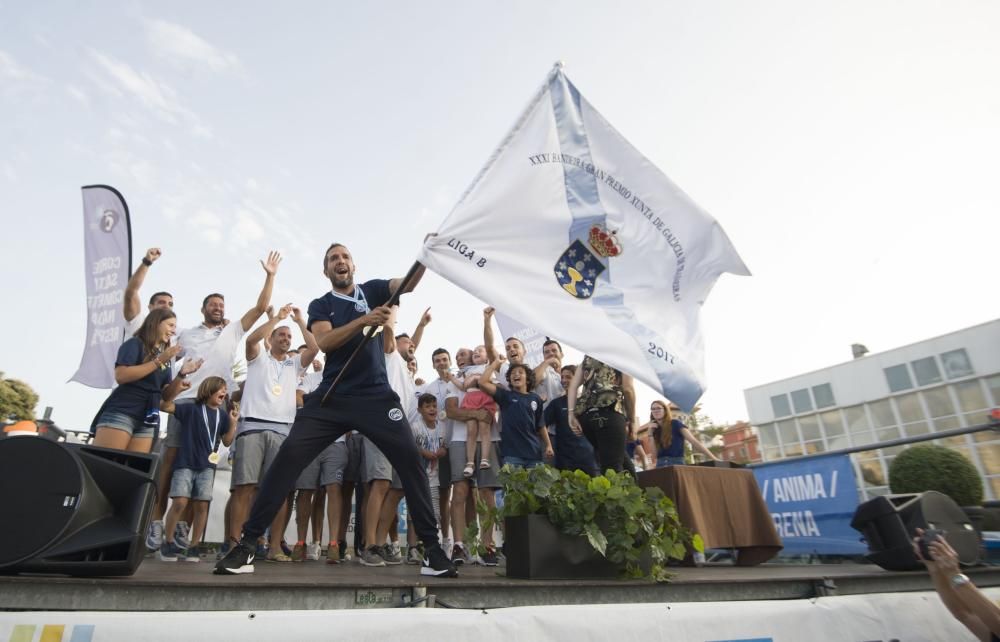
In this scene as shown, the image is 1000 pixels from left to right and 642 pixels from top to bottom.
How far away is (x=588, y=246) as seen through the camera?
4.22 m

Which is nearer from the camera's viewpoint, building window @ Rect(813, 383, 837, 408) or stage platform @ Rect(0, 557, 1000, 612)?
stage platform @ Rect(0, 557, 1000, 612)

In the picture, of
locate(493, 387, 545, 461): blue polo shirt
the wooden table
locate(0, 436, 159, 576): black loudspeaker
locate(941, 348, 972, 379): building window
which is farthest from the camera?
A: locate(941, 348, 972, 379): building window

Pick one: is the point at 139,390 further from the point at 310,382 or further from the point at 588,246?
the point at 588,246

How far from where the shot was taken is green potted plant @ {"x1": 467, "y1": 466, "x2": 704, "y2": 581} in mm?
3311

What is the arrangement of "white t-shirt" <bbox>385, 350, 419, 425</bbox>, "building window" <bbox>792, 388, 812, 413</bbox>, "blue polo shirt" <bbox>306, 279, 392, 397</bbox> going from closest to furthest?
"blue polo shirt" <bbox>306, 279, 392, 397</bbox> < "white t-shirt" <bbox>385, 350, 419, 425</bbox> < "building window" <bbox>792, 388, 812, 413</bbox>

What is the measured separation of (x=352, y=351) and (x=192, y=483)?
2680mm

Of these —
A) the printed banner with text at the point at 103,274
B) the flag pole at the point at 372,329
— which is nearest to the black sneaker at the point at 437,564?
the flag pole at the point at 372,329

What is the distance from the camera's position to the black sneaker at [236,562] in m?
3.06

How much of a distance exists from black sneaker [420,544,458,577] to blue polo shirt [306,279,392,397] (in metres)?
1.03

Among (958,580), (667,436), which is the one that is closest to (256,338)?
(667,436)

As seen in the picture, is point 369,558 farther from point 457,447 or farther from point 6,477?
point 6,477

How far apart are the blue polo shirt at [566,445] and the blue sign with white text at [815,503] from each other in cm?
222

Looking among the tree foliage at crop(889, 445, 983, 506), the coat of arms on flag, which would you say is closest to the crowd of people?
the coat of arms on flag

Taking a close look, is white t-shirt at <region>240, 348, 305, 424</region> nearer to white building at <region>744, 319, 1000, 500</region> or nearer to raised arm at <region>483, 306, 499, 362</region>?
raised arm at <region>483, 306, 499, 362</region>
